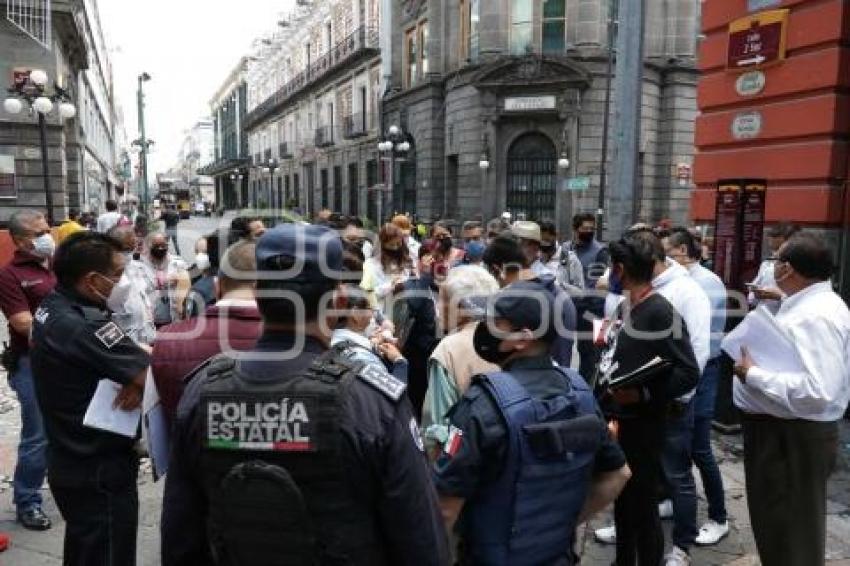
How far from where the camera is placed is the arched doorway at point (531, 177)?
23.6 meters

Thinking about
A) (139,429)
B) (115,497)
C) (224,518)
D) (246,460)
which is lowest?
(115,497)

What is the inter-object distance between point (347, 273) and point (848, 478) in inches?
160

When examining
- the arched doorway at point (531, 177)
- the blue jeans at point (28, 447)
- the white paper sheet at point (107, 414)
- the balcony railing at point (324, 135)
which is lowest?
the blue jeans at point (28, 447)

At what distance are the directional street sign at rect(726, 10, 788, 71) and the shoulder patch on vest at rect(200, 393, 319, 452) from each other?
7.12 m

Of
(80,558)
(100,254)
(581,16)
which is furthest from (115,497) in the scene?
(581,16)

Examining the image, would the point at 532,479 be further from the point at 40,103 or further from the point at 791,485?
the point at 40,103

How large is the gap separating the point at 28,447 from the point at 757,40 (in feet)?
24.9

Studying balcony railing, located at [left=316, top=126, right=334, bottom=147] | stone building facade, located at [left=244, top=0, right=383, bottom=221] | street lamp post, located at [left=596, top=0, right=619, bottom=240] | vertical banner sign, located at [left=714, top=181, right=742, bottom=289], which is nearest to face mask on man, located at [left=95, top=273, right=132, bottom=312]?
vertical banner sign, located at [left=714, top=181, right=742, bottom=289]

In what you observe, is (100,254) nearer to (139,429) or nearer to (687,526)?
(139,429)

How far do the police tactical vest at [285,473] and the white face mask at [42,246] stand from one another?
128 inches

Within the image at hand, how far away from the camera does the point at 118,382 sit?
2.75 metres

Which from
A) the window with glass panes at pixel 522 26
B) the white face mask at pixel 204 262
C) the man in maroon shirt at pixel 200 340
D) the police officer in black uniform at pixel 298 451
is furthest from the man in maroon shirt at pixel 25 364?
the window with glass panes at pixel 522 26

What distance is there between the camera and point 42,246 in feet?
14.2

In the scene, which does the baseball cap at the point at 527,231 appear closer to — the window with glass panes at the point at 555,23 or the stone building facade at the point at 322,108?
the window with glass panes at the point at 555,23
